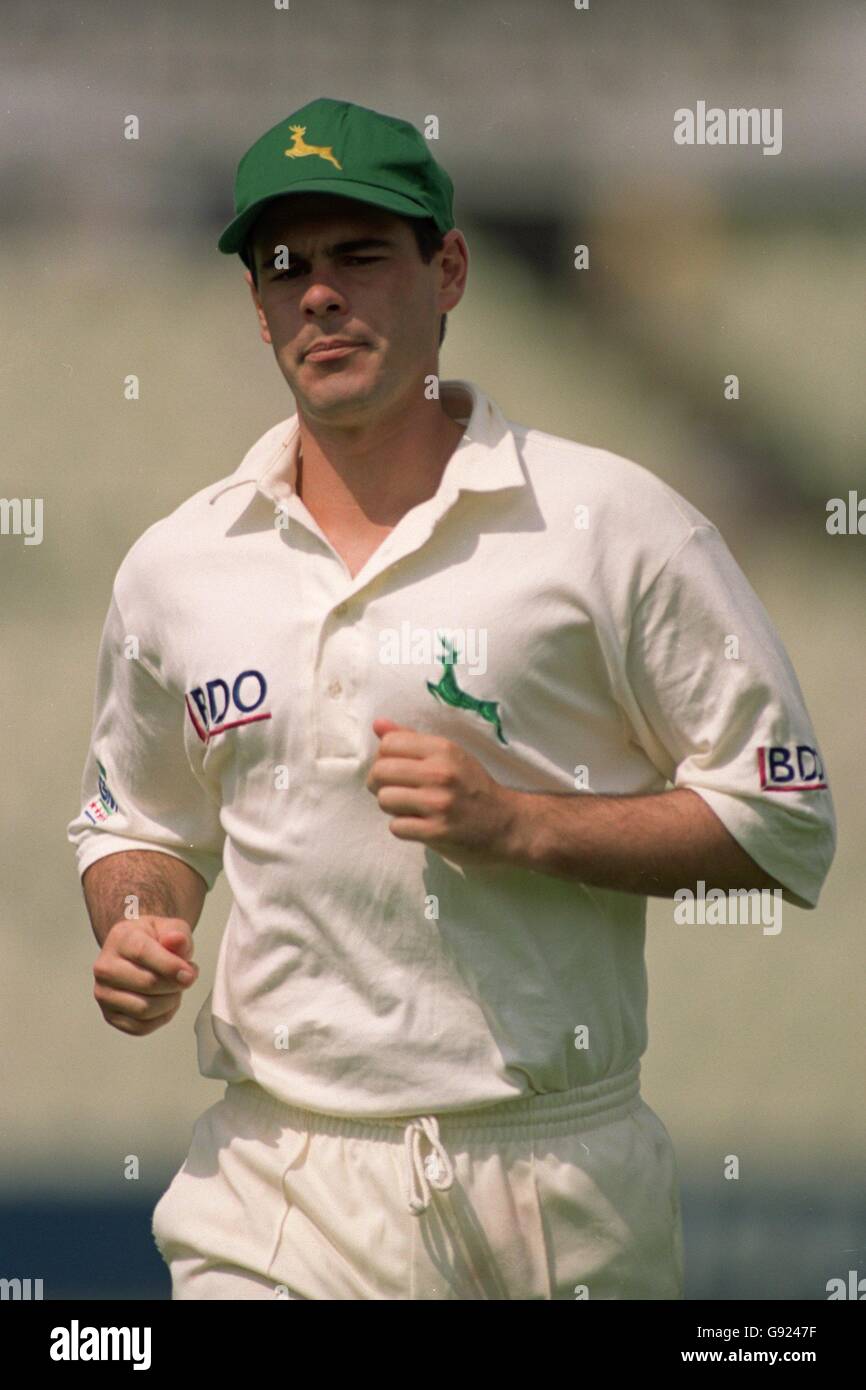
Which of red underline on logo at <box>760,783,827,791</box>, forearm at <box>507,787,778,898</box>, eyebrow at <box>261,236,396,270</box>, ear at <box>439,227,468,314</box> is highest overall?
ear at <box>439,227,468,314</box>

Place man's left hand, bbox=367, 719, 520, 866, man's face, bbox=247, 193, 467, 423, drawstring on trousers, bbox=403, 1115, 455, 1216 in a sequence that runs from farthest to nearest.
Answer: man's face, bbox=247, 193, 467, 423 < drawstring on trousers, bbox=403, 1115, 455, 1216 < man's left hand, bbox=367, 719, 520, 866

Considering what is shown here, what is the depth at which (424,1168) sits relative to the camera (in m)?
2.28

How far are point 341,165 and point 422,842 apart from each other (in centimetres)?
80

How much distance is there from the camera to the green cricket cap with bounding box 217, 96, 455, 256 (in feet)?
7.70

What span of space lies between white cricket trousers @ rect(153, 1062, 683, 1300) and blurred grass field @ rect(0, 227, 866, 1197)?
1700 mm

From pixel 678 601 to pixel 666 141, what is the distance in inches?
84.2

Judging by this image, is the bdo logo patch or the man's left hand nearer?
the man's left hand

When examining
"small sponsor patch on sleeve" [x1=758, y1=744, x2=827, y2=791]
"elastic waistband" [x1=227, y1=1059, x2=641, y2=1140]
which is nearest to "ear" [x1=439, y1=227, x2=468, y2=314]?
"small sponsor patch on sleeve" [x1=758, y1=744, x2=827, y2=791]

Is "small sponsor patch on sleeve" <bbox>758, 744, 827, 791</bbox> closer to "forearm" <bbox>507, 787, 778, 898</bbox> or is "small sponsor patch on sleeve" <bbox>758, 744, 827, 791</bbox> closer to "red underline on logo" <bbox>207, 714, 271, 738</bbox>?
"forearm" <bbox>507, 787, 778, 898</bbox>

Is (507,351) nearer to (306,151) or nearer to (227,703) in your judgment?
(306,151)

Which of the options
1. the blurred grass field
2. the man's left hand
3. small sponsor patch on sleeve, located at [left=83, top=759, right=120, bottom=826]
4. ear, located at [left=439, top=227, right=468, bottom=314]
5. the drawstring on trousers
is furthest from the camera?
the blurred grass field

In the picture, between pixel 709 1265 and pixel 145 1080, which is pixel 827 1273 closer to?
pixel 709 1265

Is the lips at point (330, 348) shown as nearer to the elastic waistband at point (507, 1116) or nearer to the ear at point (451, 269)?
the ear at point (451, 269)

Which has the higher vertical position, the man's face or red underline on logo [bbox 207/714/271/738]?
the man's face
